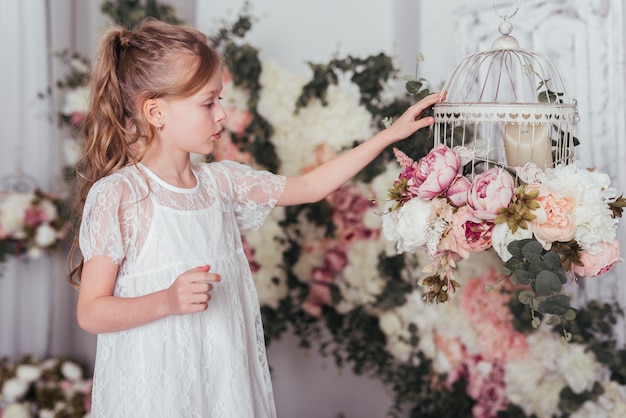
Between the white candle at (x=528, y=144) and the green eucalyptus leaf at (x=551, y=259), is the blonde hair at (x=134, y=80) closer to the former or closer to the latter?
the white candle at (x=528, y=144)

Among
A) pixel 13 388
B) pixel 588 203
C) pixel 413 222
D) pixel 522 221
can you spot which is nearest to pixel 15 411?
pixel 13 388

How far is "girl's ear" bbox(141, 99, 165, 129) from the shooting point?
1.67 meters

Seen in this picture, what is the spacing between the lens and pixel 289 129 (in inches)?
101

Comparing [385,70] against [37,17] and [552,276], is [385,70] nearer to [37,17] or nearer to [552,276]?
[552,276]

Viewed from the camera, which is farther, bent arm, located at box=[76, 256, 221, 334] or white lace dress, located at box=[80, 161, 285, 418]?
white lace dress, located at box=[80, 161, 285, 418]

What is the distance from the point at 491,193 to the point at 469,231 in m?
0.10

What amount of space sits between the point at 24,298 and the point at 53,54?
914 millimetres

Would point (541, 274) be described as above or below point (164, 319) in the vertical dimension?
above

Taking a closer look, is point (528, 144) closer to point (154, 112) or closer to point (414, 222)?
point (414, 222)

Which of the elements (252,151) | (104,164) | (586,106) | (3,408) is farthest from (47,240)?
(586,106)

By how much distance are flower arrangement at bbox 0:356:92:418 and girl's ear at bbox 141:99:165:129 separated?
141 centimetres

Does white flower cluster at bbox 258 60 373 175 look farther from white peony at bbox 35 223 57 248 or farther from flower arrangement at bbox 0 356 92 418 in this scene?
flower arrangement at bbox 0 356 92 418

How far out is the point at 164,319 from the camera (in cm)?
162

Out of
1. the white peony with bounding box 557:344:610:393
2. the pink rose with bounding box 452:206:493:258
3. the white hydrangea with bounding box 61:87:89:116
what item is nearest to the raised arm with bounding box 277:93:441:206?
the pink rose with bounding box 452:206:493:258
